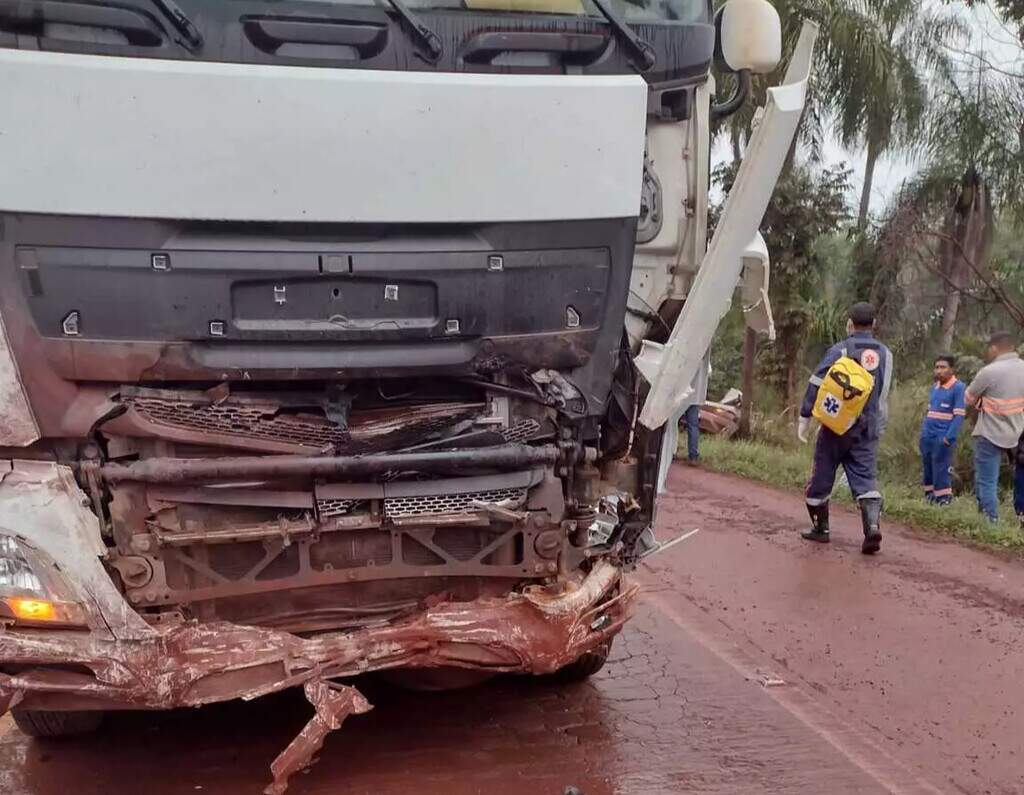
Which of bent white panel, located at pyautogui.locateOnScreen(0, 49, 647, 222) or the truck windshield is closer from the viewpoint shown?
bent white panel, located at pyautogui.locateOnScreen(0, 49, 647, 222)

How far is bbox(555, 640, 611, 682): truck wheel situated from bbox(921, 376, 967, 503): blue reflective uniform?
5.33 meters

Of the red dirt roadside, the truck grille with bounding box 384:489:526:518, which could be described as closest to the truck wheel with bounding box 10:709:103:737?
the truck grille with bounding box 384:489:526:518

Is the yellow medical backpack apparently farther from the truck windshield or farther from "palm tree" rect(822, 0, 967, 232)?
"palm tree" rect(822, 0, 967, 232)

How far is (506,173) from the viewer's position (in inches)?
117

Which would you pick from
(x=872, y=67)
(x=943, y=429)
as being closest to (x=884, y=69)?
(x=872, y=67)

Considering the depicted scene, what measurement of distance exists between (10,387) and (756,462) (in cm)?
911

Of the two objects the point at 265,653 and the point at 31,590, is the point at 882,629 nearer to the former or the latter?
the point at 265,653

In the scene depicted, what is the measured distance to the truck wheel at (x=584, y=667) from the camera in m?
4.16

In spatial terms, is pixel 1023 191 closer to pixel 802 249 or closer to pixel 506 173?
pixel 802 249

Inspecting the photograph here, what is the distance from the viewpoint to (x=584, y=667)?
4.26 metres

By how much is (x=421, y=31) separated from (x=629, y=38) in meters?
0.70

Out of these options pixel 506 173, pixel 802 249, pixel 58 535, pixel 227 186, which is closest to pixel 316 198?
pixel 227 186

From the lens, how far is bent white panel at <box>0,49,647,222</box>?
8.71 ft

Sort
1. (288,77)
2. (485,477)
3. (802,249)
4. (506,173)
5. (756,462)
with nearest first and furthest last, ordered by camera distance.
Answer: (288,77), (506,173), (485,477), (756,462), (802,249)
